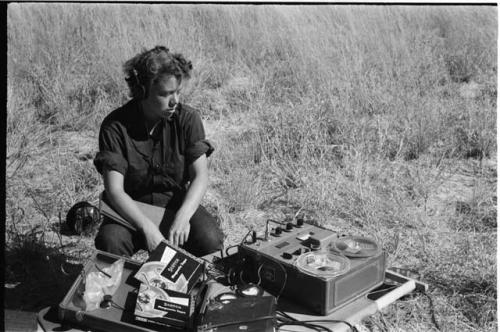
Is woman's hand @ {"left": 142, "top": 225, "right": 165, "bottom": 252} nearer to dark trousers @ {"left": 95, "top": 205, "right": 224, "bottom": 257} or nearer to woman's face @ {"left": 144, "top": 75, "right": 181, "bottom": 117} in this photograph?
dark trousers @ {"left": 95, "top": 205, "right": 224, "bottom": 257}

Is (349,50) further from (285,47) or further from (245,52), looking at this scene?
(245,52)

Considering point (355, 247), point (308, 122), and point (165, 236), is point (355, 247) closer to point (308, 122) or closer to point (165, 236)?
point (165, 236)

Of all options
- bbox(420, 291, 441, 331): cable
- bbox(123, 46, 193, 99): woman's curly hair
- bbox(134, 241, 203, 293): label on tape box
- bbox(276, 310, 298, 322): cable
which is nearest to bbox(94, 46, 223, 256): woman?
bbox(123, 46, 193, 99): woman's curly hair

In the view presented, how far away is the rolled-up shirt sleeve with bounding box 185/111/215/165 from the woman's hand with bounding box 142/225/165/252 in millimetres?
419

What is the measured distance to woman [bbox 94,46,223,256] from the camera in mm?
2723

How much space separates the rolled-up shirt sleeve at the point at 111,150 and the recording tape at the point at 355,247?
1.06 m

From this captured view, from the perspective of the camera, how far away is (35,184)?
4.32 meters

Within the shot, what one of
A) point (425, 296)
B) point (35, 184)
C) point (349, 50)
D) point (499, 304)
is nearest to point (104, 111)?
point (35, 184)

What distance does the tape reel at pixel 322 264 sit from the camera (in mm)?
2232

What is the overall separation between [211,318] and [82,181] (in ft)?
8.03

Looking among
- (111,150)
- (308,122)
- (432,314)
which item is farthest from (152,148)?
(308,122)

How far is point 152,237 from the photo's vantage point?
8.78ft

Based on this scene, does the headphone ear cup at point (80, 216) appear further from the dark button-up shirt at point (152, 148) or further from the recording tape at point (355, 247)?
the recording tape at point (355, 247)

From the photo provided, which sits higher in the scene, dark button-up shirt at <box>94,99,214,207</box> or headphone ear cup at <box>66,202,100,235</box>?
dark button-up shirt at <box>94,99,214,207</box>
